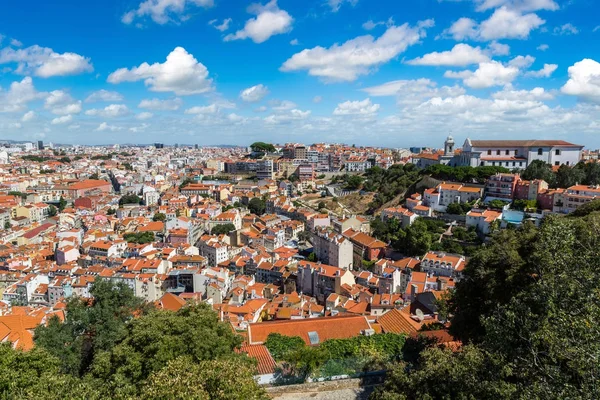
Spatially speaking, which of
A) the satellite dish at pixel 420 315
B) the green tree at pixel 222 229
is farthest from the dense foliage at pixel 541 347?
the green tree at pixel 222 229

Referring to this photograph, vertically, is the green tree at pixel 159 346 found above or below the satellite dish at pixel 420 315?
above

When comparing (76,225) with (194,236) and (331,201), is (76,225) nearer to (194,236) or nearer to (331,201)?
(194,236)

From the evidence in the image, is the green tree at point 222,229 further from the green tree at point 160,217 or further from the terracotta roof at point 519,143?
the terracotta roof at point 519,143

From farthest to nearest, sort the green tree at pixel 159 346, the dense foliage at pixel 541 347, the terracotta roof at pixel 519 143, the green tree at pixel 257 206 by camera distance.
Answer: the green tree at pixel 257 206, the terracotta roof at pixel 519 143, the green tree at pixel 159 346, the dense foliage at pixel 541 347

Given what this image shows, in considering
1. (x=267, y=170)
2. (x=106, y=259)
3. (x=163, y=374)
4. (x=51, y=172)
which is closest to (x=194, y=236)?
(x=106, y=259)

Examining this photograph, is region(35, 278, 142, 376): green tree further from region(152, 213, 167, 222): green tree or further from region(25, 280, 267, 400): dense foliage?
region(152, 213, 167, 222): green tree

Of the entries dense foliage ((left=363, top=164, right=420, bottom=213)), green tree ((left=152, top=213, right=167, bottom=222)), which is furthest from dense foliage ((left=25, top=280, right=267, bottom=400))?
dense foliage ((left=363, top=164, right=420, bottom=213))

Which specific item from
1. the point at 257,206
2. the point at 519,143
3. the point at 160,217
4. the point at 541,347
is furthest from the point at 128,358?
the point at 519,143
